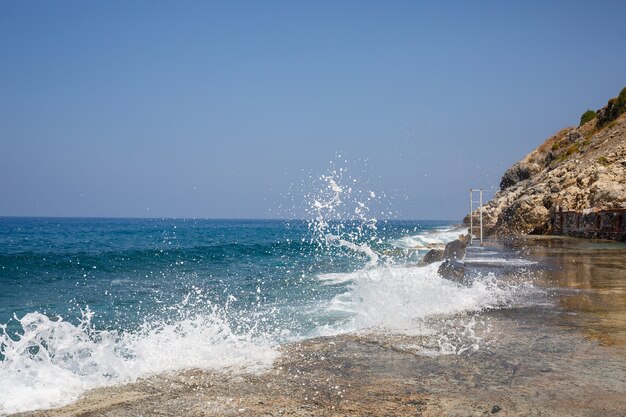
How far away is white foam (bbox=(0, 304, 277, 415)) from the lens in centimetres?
381

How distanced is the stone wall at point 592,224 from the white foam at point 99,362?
19.6m

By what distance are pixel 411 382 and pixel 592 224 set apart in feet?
71.6

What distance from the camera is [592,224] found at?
22.3 metres

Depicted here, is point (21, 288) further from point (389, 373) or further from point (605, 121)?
point (605, 121)

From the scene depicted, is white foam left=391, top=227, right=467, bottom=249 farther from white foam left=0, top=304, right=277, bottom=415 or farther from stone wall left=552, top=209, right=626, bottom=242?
white foam left=0, top=304, right=277, bottom=415

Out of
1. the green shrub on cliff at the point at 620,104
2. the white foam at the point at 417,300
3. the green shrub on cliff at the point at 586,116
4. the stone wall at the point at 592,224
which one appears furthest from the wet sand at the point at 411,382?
the green shrub on cliff at the point at 586,116

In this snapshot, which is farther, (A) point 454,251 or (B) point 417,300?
(A) point 454,251

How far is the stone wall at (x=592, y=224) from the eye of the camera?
798 inches

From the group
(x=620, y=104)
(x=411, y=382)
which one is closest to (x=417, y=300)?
(x=411, y=382)

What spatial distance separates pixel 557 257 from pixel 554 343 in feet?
33.6

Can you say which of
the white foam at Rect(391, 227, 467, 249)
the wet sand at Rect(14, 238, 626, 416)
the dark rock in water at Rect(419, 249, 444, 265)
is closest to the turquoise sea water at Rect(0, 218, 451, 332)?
the dark rock in water at Rect(419, 249, 444, 265)

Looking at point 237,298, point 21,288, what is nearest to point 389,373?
point 237,298

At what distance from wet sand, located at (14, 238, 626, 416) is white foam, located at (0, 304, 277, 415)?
206mm

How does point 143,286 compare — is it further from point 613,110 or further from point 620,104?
point 613,110
